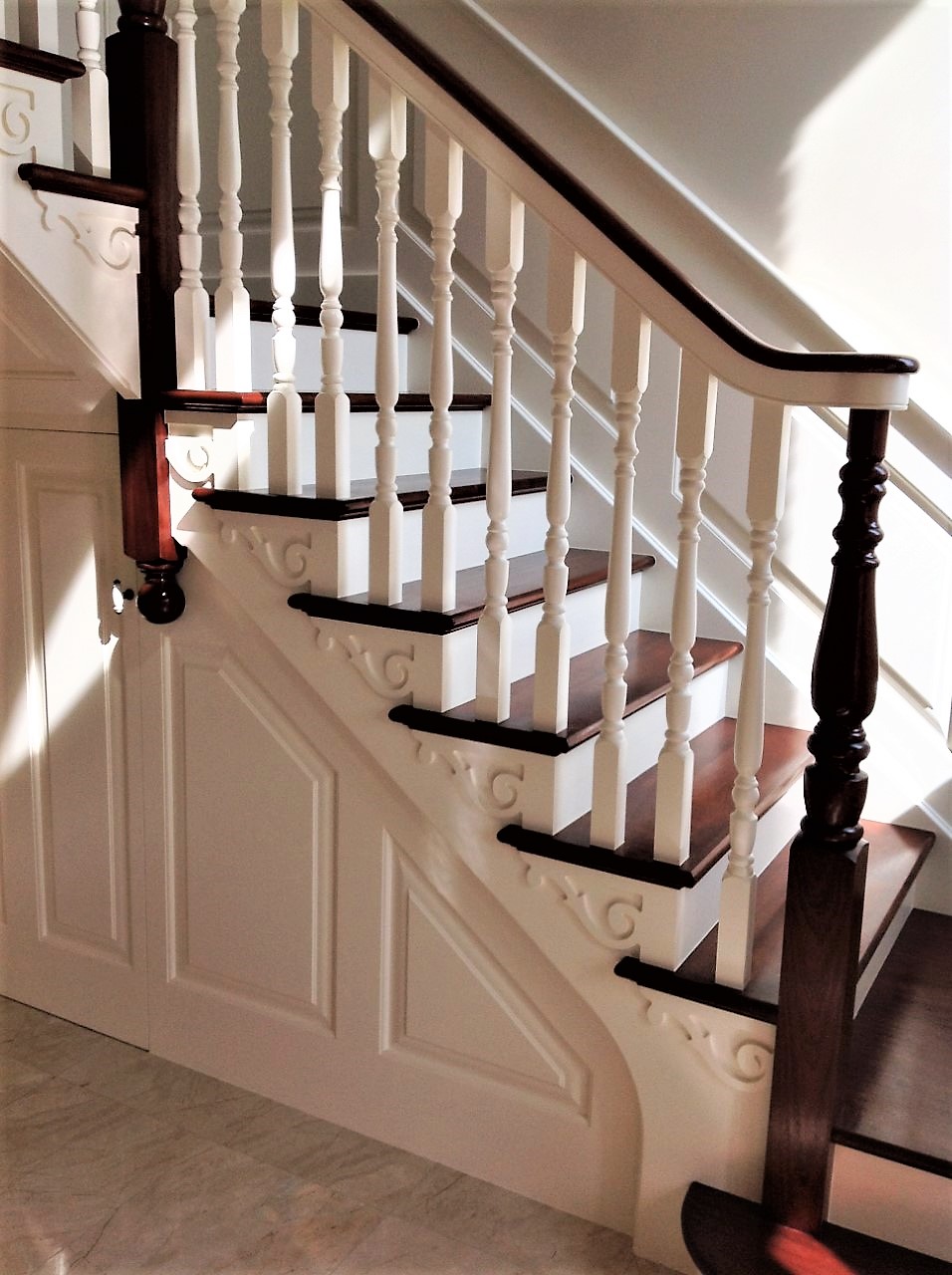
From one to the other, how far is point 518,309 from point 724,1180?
210 centimetres

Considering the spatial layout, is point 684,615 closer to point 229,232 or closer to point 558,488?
point 558,488

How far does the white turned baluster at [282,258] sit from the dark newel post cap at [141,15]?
0.20 metres

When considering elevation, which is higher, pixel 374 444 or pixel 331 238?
pixel 331 238

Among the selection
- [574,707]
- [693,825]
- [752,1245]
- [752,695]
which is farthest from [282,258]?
[752,1245]

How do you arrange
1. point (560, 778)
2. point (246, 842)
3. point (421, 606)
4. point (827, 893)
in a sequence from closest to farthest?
point (827, 893) < point (560, 778) < point (421, 606) < point (246, 842)

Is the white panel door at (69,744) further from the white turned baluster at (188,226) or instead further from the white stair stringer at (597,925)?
the white stair stringer at (597,925)

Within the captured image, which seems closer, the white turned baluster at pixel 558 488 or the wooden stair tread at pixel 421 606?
the white turned baluster at pixel 558 488

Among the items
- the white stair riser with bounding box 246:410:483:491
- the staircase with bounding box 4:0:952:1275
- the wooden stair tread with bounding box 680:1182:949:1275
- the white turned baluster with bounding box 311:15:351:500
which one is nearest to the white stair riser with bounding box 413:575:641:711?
the staircase with bounding box 4:0:952:1275

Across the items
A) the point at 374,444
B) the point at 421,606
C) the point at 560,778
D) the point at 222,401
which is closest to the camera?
the point at 560,778

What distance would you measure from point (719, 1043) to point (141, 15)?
6.94 ft

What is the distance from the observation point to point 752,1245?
1818 millimetres

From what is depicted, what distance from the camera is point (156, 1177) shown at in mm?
2248

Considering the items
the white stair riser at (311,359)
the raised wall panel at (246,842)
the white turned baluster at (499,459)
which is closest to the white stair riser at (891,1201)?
the white turned baluster at (499,459)

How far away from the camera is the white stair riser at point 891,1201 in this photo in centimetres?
178
